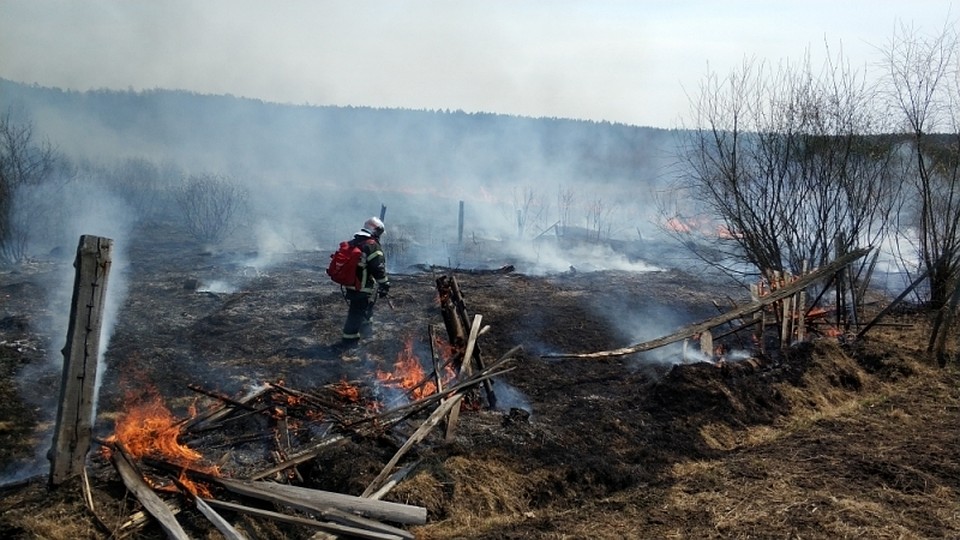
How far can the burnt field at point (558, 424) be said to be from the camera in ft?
16.4

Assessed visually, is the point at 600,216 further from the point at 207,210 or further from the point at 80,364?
the point at 80,364

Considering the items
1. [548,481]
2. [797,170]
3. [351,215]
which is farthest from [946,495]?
[351,215]

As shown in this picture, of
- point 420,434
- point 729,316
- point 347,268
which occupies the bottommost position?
point 420,434

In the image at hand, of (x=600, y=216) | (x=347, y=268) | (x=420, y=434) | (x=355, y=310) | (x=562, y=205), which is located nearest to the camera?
(x=420, y=434)

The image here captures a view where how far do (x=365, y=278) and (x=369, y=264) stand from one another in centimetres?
23

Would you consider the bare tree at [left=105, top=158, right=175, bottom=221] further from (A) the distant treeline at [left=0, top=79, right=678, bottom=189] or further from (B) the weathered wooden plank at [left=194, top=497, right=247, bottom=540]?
(B) the weathered wooden plank at [left=194, top=497, right=247, bottom=540]

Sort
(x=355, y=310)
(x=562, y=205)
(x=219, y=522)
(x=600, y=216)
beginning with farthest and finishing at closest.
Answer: (x=562, y=205), (x=600, y=216), (x=355, y=310), (x=219, y=522)

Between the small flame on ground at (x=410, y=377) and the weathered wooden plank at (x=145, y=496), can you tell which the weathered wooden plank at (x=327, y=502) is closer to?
the weathered wooden plank at (x=145, y=496)

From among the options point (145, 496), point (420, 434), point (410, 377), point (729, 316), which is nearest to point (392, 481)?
point (420, 434)

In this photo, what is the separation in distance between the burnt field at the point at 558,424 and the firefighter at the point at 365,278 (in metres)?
0.44

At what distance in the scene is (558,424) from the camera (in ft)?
22.3

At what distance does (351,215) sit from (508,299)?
19.3m

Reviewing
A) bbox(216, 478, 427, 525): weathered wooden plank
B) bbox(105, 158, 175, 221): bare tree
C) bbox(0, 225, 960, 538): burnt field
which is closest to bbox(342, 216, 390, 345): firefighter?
bbox(0, 225, 960, 538): burnt field

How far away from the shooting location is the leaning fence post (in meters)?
4.30
